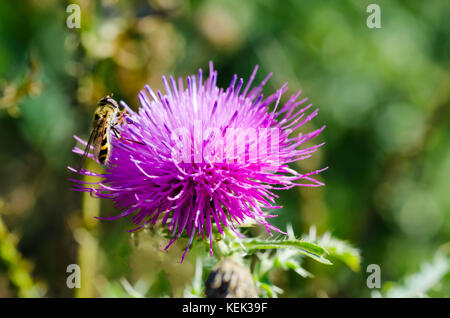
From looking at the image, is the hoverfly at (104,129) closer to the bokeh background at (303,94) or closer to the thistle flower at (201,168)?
the thistle flower at (201,168)

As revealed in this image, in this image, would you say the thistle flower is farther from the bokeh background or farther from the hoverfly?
the bokeh background

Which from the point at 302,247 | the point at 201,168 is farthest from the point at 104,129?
the point at 302,247

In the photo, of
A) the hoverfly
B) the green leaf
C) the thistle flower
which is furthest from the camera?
the hoverfly

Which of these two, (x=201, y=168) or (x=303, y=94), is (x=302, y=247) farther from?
(x=303, y=94)

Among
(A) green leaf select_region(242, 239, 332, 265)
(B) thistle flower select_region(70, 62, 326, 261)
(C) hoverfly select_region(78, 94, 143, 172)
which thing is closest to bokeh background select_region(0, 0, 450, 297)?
(C) hoverfly select_region(78, 94, 143, 172)

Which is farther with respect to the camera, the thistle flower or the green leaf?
A: the thistle flower
